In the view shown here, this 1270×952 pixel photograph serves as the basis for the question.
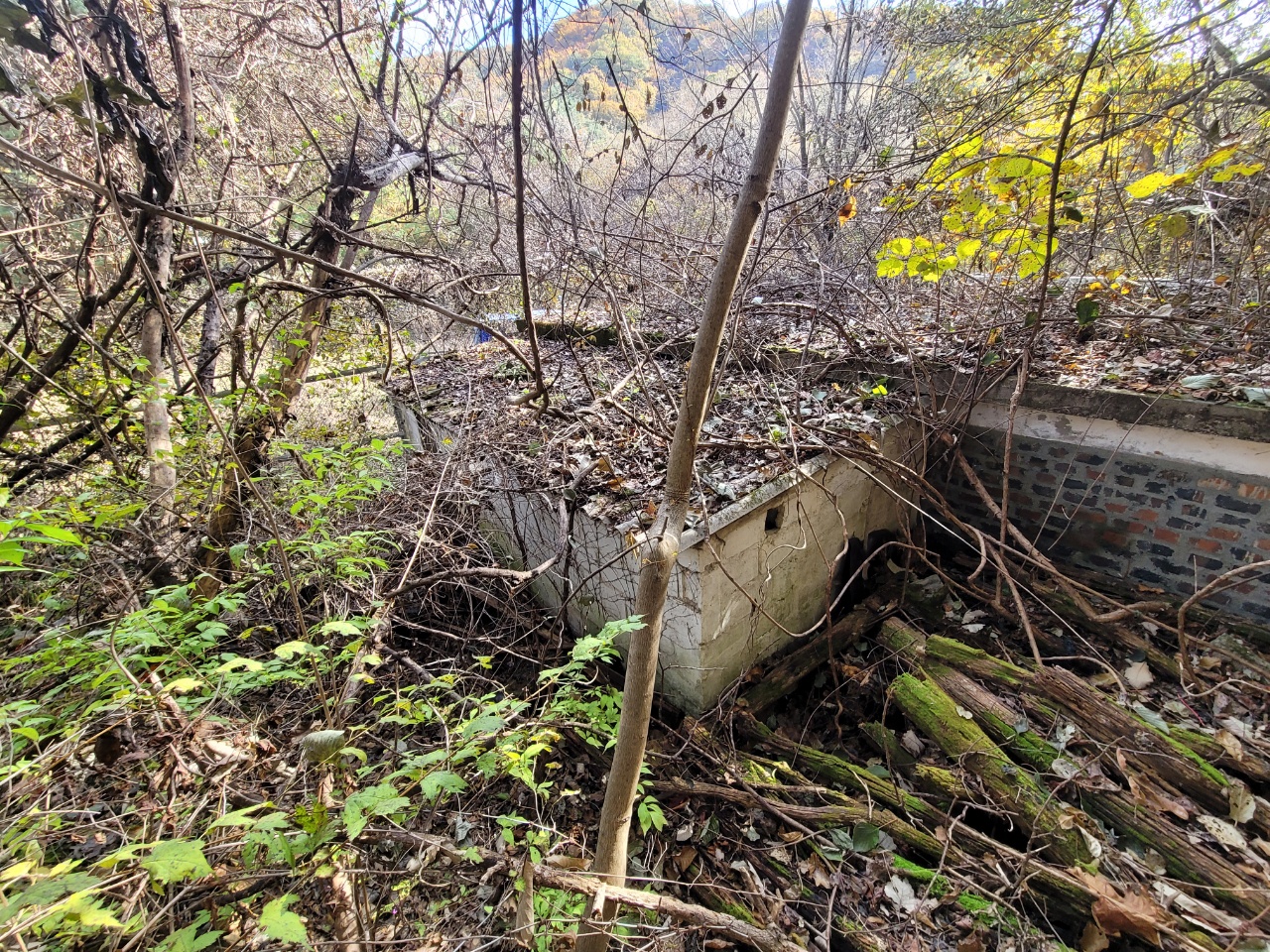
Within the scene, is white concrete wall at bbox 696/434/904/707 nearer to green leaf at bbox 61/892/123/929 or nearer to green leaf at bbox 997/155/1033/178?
green leaf at bbox 997/155/1033/178

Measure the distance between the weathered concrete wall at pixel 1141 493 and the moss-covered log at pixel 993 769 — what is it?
191 centimetres

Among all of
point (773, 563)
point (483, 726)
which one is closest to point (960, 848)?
point (773, 563)

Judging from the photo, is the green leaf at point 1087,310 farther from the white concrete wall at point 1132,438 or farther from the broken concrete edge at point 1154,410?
the white concrete wall at point 1132,438

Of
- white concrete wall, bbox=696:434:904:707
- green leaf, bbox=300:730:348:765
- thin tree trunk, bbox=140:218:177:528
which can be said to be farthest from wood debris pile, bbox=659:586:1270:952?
thin tree trunk, bbox=140:218:177:528

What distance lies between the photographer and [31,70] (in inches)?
150

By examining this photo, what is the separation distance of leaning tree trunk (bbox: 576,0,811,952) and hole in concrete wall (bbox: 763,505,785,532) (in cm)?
210

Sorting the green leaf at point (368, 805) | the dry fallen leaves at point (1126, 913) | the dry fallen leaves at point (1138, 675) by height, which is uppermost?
the green leaf at point (368, 805)

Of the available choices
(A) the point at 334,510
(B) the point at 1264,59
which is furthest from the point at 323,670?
(B) the point at 1264,59

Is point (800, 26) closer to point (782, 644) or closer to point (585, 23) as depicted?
point (585, 23)

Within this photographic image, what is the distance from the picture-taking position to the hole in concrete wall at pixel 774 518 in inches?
141

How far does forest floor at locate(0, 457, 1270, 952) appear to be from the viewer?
1.61 meters

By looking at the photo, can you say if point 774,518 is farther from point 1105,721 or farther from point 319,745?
point 319,745

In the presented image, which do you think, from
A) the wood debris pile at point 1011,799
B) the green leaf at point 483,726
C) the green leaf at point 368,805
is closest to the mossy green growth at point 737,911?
the wood debris pile at point 1011,799

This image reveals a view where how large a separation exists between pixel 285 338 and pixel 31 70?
2433 mm
